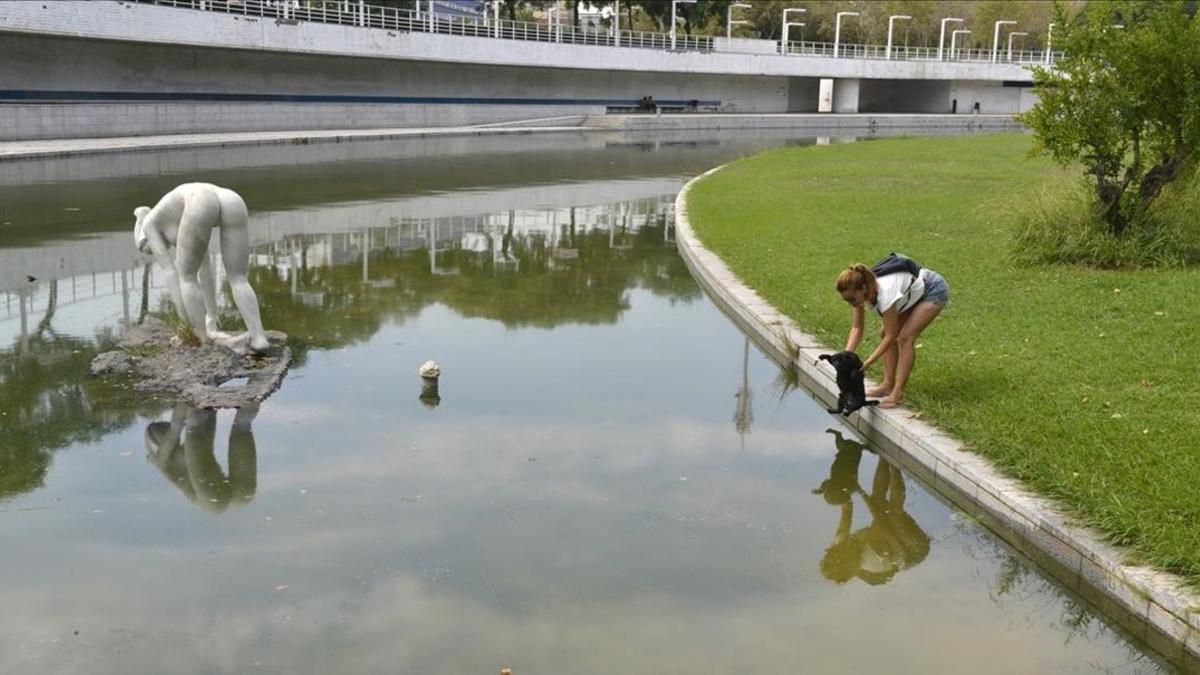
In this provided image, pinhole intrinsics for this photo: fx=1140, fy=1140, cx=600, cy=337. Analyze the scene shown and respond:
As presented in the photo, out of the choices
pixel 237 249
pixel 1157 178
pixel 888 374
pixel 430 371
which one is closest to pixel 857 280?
pixel 888 374

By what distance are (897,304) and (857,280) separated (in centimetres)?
40

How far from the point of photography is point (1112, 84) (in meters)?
12.5

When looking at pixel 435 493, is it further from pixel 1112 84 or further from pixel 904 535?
pixel 1112 84

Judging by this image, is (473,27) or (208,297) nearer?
(208,297)

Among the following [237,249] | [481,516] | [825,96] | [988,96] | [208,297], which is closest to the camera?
[481,516]

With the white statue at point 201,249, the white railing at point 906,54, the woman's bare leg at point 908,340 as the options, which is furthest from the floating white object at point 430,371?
the white railing at point 906,54

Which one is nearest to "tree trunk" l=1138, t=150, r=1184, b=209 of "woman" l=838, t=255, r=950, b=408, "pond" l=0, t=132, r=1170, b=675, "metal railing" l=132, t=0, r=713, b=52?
"pond" l=0, t=132, r=1170, b=675

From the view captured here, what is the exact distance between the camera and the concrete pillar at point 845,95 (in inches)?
2741

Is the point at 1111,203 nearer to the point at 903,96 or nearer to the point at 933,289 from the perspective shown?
the point at 933,289

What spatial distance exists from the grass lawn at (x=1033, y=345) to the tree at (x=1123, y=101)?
4.33ft

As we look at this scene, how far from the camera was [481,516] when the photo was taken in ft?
21.4

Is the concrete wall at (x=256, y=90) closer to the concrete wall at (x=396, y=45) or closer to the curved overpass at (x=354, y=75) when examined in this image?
the curved overpass at (x=354, y=75)

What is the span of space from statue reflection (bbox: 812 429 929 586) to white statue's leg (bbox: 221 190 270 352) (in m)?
4.86

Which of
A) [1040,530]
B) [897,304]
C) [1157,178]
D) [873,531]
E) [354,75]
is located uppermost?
[354,75]
